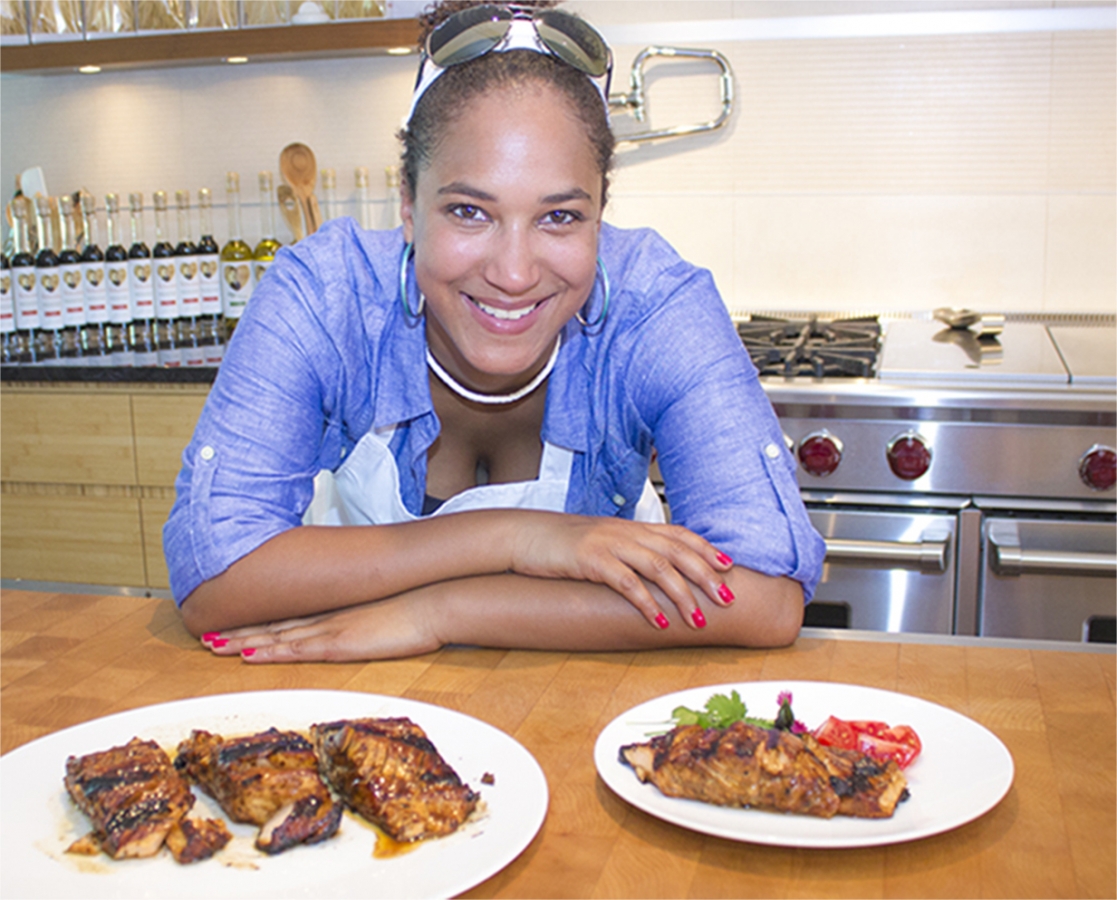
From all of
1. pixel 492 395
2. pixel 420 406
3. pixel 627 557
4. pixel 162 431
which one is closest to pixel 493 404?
pixel 492 395

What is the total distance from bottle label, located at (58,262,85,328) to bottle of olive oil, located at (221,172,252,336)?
13.2 inches

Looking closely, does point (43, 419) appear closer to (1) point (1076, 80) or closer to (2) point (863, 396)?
(2) point (863, 396)

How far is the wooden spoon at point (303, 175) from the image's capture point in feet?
9.63

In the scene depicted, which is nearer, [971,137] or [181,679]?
[181,679]

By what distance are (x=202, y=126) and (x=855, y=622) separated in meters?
2.08

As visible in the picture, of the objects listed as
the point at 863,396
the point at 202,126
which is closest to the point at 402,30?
the point at 202,126

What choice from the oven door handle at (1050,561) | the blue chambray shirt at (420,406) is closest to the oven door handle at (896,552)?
the oven door handle at (1050,561)

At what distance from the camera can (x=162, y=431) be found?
2488 millimetres

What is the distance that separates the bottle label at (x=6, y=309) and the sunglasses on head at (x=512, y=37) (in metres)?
1.98

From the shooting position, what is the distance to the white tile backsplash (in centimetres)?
259

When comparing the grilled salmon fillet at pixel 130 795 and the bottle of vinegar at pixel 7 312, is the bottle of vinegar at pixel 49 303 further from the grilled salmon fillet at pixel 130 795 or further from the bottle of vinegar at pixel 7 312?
the grilled salmon fillet at pixel 130 795

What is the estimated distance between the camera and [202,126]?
305 centimetres

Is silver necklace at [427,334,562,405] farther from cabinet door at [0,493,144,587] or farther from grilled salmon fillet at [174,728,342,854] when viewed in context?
cabinet door at [0,493,144,587]

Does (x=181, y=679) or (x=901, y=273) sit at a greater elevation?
(x=901, y=273)
